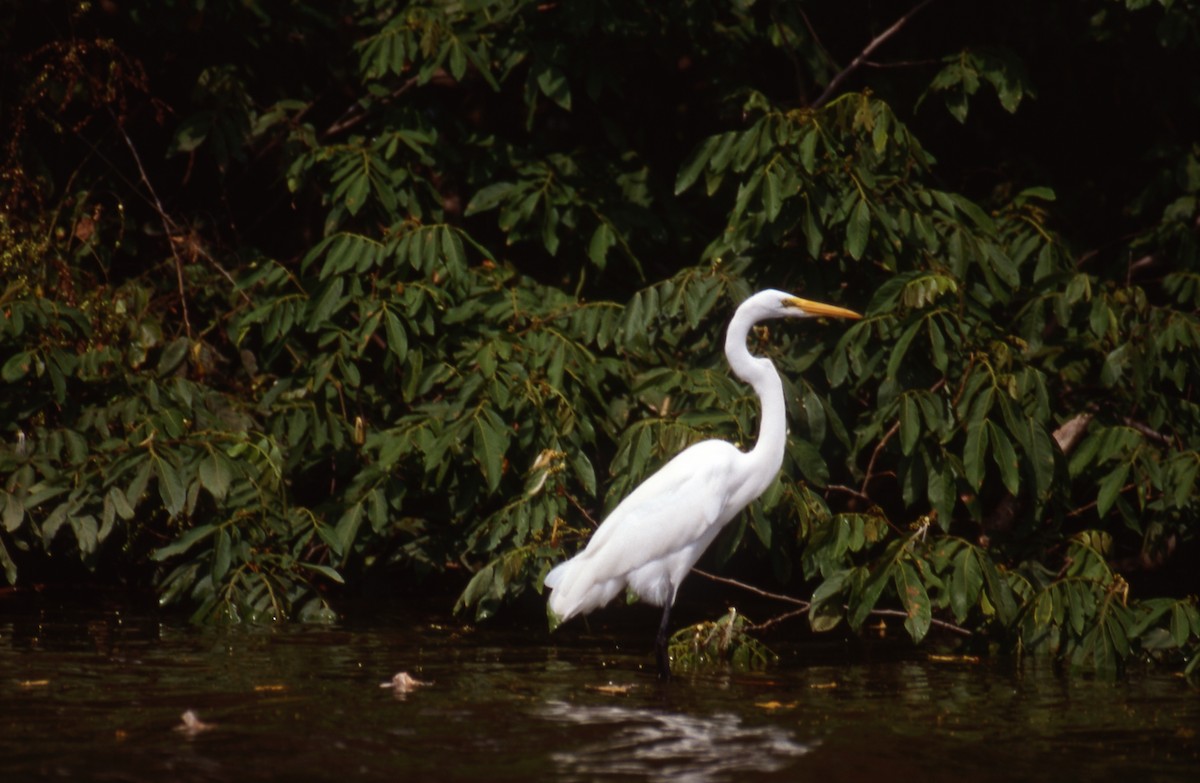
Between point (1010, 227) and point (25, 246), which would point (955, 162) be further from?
point (25, 246)

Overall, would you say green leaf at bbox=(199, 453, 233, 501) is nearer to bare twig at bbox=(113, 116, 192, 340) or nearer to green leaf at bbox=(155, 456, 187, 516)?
green leaf at bbox=(155, 456, 187, 516)

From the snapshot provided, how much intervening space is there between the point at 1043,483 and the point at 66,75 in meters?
5.30

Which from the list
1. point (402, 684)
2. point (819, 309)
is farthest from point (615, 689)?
point (819, 309)

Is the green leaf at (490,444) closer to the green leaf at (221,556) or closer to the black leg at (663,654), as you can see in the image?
the black leg at (663,654)

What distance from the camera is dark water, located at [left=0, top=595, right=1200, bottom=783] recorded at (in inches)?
175

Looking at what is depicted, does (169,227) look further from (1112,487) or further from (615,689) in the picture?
(1112,487)

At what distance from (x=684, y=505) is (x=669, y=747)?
172 centimetres

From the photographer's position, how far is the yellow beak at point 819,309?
653cm

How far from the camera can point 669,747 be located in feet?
15.6

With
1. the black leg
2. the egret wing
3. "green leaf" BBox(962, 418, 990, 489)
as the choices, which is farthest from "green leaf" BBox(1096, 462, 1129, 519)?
the black leg

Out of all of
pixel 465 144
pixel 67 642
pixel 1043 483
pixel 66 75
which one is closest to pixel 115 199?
pixel 66 75

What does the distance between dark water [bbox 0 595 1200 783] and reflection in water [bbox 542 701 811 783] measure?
0.01 meters

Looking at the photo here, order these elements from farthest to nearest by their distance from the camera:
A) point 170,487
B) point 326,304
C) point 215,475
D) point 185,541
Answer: point 326,304 < point 185,541 < point 215,475 < point 170,487

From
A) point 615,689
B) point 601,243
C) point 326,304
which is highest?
point 601,243
